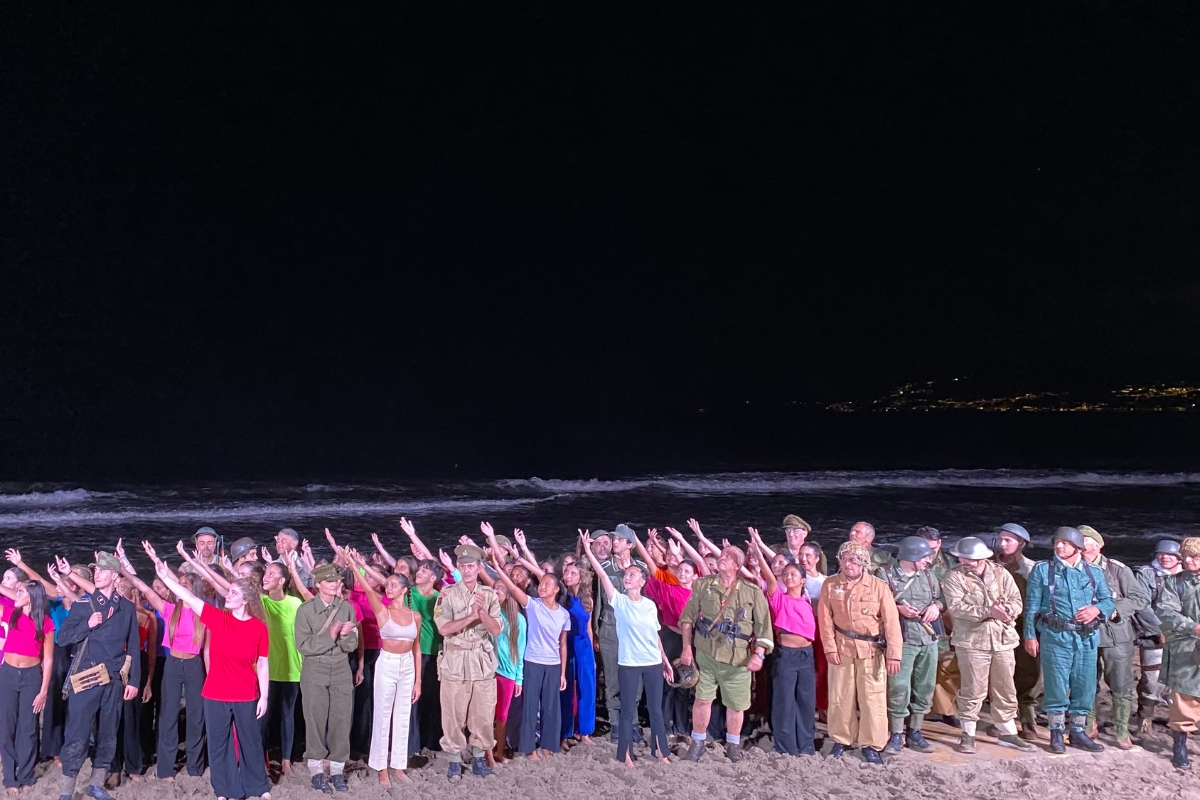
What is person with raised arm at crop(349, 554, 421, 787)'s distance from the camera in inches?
299

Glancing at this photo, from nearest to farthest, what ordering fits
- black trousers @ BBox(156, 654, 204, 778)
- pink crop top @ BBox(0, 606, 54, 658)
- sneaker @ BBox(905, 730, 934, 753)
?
pink crop top @ BBox(0, 606, 54, 658), black trousers @ BBox(156, 654, 204, 778), sneaker @ BBox(905, 730, 934, 753)

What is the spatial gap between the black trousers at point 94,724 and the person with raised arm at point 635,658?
387cm

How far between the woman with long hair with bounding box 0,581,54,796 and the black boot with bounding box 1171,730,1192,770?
9.07 metres

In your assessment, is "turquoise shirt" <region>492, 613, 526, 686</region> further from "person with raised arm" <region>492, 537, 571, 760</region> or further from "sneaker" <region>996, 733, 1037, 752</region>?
"sneaker" <region>996, 733, 1037, 752</region>

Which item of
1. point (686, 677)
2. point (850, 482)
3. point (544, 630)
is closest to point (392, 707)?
point (544, 630)

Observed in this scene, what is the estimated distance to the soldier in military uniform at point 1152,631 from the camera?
848 cm

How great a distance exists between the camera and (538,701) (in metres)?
8.25

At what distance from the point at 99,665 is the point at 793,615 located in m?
5.43

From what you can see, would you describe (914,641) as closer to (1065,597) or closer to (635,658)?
(1065,597)

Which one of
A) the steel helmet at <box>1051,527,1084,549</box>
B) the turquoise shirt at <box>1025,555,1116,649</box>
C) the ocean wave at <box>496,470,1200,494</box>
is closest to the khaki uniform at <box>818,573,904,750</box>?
the turquoise shirt at <box>1025,555,1116,649</box>

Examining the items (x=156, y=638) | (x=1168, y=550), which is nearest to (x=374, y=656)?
(x=156, y=638)

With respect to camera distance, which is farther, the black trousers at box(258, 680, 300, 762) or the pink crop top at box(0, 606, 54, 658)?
the black trousers at box(258, 680, 300, 762)

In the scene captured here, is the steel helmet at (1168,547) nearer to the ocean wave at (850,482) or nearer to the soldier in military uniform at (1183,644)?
the soldier in military uniform at (1183,644)

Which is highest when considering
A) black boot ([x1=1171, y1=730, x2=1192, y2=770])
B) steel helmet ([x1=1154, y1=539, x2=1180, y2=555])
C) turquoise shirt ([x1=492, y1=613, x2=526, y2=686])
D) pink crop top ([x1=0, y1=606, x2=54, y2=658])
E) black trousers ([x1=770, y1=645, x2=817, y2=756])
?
steel helmet ([x1=1154, y1=539, x2=1180, y2=555])
